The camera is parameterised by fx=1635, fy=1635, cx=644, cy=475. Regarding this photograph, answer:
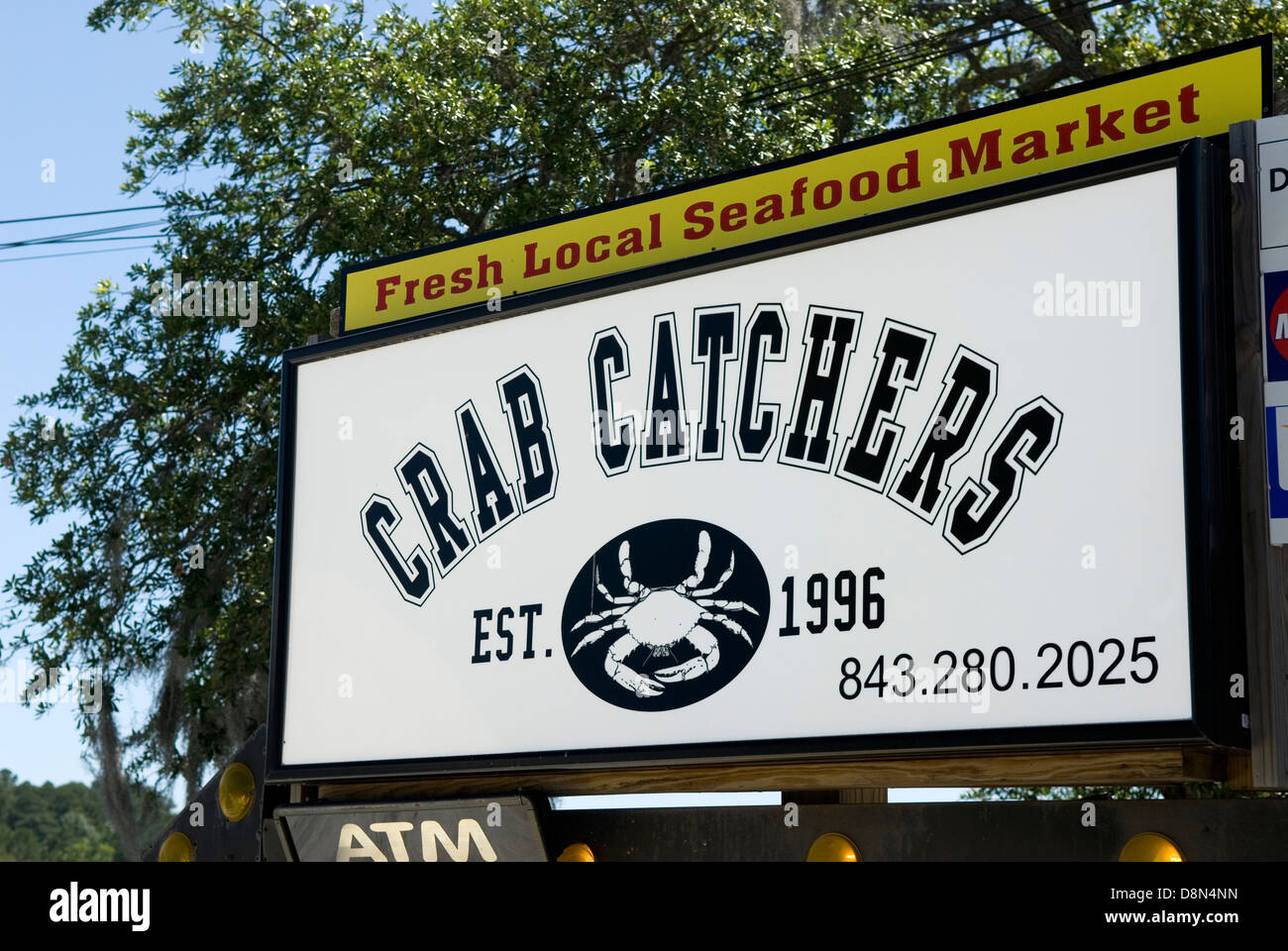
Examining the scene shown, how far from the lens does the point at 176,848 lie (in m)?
8.06

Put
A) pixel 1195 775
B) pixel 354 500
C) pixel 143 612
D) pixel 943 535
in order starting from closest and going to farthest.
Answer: pixel 1195 775 < pixel 943 535 < pixel 354 500 < pixel 143 612

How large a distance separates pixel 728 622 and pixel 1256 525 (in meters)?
2.09

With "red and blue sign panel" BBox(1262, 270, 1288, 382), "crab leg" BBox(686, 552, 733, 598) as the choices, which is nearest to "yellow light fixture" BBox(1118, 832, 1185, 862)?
"red and blue sign panel" BBox(1262, 270, 1288, 382)

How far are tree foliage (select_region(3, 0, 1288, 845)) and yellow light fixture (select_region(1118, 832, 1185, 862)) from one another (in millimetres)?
10004

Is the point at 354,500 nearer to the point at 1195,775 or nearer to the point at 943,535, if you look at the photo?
the point at 943,535

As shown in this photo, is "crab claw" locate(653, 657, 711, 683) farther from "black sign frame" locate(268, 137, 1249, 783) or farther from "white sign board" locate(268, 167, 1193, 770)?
"black sign frame" locate(268, 137, 1249, 783)

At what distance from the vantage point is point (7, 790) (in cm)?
6275

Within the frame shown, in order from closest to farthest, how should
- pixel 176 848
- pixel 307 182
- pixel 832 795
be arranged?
1. pixel 832 795
2. pixel 176 848
3. pixel 307 182

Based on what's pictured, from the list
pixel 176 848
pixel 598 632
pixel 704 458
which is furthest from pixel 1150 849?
pixel 176 848

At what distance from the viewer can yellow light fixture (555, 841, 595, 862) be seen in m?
6.91

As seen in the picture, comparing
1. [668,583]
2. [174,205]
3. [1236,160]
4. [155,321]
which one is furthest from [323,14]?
[1236,160]

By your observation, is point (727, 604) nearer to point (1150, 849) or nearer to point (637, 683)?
point (637, 683)

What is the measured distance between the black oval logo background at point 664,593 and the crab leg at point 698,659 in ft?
0.06

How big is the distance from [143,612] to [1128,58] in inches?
434
